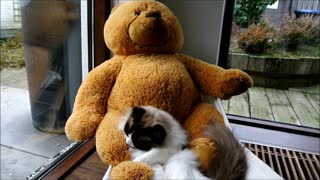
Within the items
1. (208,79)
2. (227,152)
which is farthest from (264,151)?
(227,152)

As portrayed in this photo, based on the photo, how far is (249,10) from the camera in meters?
1.50

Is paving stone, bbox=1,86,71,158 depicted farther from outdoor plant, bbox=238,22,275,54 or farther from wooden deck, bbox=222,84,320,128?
outdoor plant, bbox=238,22,275,54

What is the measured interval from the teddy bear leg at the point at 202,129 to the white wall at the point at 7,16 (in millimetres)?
753

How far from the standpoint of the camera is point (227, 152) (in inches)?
26.5

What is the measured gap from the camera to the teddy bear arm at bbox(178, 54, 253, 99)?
873 millimetres

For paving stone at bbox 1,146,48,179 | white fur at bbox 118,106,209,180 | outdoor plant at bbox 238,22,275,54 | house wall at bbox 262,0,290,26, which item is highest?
house wall at bbox 262,0,290,26

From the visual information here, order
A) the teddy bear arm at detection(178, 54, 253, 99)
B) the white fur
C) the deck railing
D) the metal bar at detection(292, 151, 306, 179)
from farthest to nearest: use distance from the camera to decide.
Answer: the deck railing < the metal bar at detection(292, 151, 306, 179) < the teddy bear arm at detection(178, 54, 253, 99) < the white fur

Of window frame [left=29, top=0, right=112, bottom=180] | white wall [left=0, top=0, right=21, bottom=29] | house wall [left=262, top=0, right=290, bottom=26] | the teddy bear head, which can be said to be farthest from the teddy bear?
house wall [left=262, top=0, right=290, bottom=26]

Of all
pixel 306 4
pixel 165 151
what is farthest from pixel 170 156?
pixel 306 4

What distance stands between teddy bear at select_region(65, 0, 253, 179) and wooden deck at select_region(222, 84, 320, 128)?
0.79 meters

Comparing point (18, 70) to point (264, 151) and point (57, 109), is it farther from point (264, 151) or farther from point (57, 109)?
point (264, 151)

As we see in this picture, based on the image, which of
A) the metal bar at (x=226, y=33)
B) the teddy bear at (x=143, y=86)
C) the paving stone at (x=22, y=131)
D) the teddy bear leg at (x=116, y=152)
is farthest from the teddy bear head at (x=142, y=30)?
the metal bar at (x=226, y=33)

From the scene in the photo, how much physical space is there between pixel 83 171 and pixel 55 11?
2.27 feet

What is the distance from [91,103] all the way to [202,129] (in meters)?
0.33
